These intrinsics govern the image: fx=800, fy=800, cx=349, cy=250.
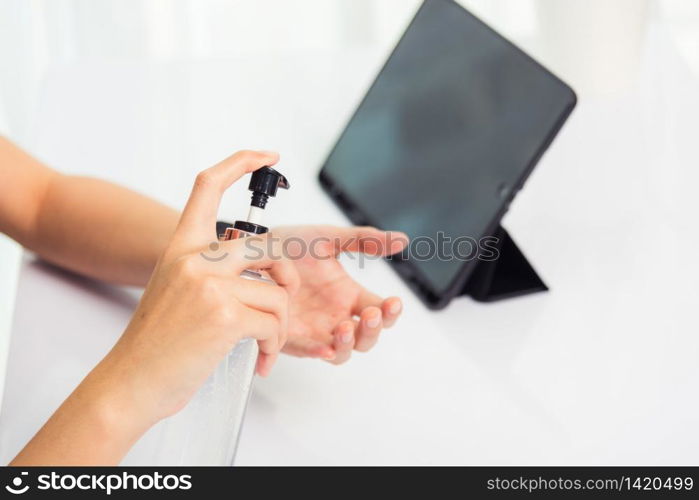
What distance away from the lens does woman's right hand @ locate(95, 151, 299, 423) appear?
0.44 metres

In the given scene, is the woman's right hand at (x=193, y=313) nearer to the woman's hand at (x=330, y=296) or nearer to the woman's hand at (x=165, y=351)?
the woman's hand at (x=165, y=351)

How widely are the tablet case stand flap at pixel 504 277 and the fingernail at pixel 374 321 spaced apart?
116 mm

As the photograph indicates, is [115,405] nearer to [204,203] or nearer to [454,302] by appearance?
[204,203]

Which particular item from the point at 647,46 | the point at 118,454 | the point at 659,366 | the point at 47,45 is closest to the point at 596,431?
the point at 659,366

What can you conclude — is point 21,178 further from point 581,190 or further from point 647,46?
point 647,46

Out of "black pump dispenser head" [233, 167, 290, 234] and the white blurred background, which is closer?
"black pump dispenser head" [233, 167, 290, 234]

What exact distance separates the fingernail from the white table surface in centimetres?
6

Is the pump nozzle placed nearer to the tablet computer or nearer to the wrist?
the wrist

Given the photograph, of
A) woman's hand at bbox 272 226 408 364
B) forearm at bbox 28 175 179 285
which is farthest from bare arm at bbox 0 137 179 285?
woman's hand at bbox 272 226 408 364

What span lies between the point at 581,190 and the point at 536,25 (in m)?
0.22

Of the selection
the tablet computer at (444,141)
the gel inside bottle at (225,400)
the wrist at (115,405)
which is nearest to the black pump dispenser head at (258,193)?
the gel inside bottle at (225,400)

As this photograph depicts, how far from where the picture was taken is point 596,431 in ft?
1.93

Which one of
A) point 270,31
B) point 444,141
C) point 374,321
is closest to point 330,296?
point 374,321

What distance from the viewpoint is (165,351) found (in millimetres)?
445
